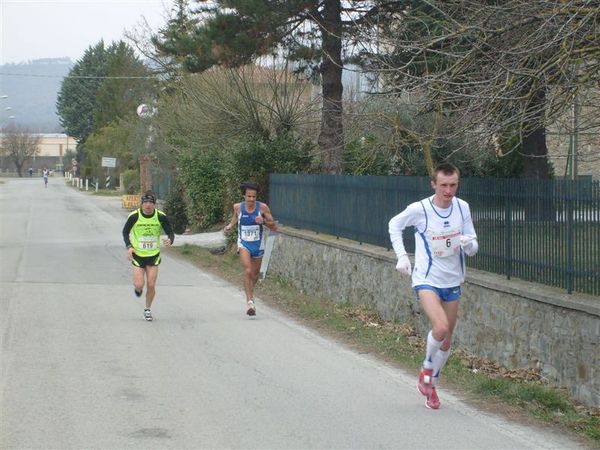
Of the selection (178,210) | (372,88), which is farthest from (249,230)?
(178,210)

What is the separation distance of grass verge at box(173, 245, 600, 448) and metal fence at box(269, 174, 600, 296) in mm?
1054

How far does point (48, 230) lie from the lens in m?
34.2

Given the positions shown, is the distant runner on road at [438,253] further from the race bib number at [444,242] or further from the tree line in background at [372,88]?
the tree line in background at [372,88]

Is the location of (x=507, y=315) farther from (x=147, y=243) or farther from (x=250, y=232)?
(x=147, y=243)

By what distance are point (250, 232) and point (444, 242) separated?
6113 mm

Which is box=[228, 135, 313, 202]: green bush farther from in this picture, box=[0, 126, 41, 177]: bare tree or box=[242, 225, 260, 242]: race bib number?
box=[0, 126, 41, 177]: bare tree

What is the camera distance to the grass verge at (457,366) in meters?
7.67

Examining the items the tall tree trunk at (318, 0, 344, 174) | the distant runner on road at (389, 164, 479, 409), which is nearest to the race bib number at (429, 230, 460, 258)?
the distant runner on road at (389, 164, 479, 409)

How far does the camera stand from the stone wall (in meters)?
7.99

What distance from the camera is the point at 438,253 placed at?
25.0ft

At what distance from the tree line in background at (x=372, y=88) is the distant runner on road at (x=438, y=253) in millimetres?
2647

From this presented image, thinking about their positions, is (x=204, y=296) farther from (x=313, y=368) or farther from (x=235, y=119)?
(x=235, y=119)

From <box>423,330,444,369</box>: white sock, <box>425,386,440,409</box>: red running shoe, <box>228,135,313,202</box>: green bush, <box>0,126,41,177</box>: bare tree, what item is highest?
<box>0,126,41,177</box>: bare tree

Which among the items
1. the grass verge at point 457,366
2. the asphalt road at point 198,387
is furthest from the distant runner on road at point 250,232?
the grass verge at point 457,366
